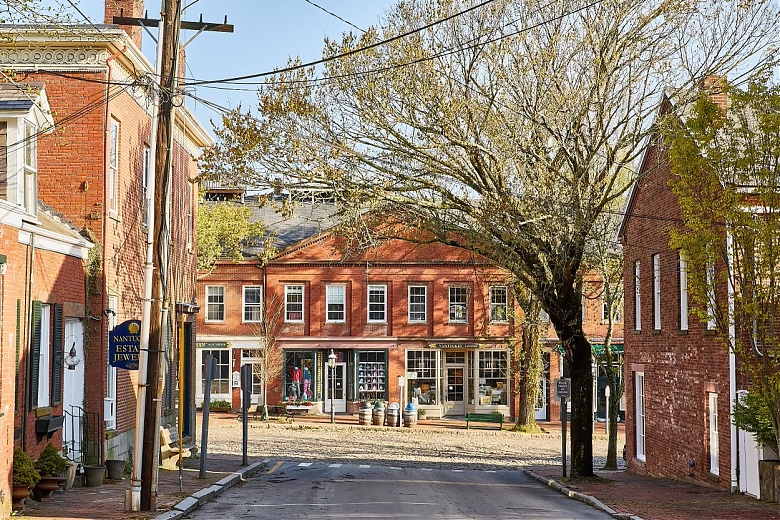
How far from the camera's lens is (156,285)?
14.6 m

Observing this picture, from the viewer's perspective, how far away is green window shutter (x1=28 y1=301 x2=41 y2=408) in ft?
52.0

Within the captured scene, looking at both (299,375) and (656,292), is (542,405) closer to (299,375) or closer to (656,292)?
(299,375)

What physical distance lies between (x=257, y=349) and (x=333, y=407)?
17.1 feet

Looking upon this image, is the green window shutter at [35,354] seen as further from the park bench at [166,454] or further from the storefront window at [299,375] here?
the storefront window at [299,375]

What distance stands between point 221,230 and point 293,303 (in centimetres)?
534

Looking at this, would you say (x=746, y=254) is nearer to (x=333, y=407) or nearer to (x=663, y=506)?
(x=663, y=506)

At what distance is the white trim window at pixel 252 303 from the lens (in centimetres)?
4800

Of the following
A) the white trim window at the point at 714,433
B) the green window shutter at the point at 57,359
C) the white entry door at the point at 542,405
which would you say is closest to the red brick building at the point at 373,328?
the white entry door at the point at 542,405

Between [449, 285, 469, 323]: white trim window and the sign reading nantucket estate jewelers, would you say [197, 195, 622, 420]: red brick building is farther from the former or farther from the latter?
the sign reading nantucket estate jewelers

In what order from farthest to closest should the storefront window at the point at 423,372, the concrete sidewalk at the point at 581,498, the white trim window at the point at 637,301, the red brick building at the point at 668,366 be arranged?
the storefront window at the point at 423,372 → the white trim window at the point at 637,301 → the red brick building at the point at 668,366 → the concrete sidewalk at the point at 581,498

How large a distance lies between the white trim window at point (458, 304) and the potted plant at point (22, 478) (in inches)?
1349

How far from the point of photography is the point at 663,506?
16.6 m

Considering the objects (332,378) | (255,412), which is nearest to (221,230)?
(332,378)

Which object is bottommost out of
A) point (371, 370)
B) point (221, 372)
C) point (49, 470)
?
point (49, 470)
